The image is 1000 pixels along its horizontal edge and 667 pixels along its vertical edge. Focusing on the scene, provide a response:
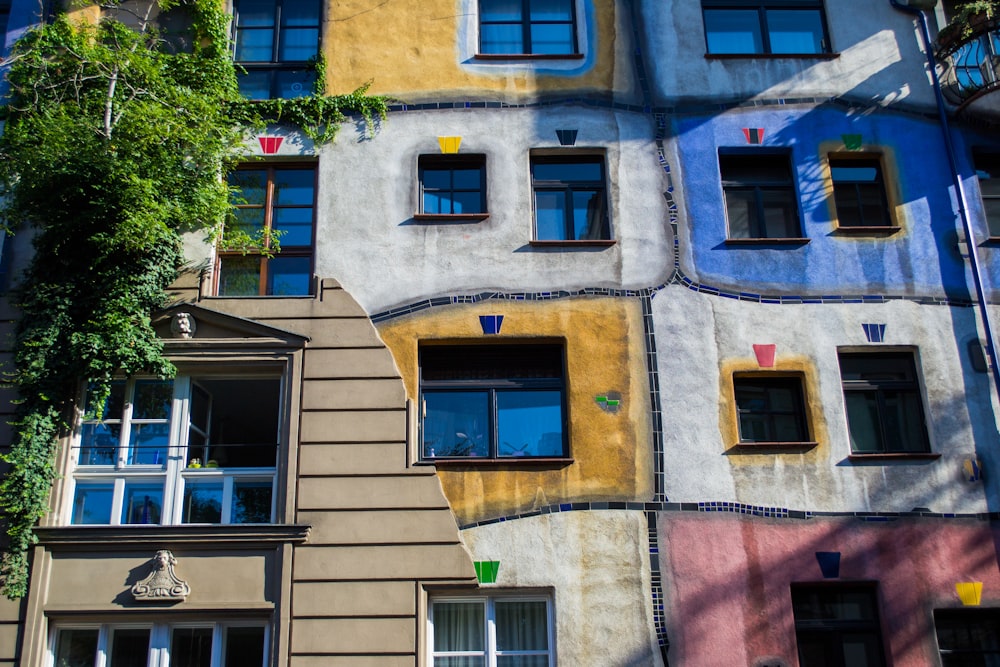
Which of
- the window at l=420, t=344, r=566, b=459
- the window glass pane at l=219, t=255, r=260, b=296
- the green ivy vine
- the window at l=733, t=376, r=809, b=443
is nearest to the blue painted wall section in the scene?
the window at l=733, t=376, r=809, b=443

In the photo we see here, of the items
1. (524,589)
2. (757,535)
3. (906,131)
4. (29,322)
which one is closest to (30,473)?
(29,322)

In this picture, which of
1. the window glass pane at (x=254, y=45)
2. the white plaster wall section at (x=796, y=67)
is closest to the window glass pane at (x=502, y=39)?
the white plaster wall section at (x=796, y=67)

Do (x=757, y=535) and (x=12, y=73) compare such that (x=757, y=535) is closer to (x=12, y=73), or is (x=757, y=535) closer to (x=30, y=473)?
(x=30, y=473)

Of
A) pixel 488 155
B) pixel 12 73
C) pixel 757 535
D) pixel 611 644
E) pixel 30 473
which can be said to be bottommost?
pixel 611 644

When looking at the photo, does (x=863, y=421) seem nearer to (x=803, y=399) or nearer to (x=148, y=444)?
(x=803, y=399)

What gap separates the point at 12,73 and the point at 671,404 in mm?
10925

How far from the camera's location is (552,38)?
54.0ft

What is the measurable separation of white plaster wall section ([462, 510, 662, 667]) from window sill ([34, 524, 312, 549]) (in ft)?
7.87

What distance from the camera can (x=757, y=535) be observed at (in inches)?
520

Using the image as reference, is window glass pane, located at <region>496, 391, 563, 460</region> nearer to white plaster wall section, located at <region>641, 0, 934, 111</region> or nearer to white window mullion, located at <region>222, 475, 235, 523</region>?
white window mullion, located at <region>222, 475, 235, 523</region>

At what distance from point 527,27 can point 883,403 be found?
817 centimetres

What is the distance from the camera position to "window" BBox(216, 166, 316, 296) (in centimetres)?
1482

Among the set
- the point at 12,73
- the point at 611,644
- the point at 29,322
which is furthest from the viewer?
the point at 12,73

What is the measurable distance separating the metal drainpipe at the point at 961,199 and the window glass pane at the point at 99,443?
40.2 ft
